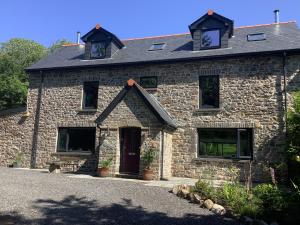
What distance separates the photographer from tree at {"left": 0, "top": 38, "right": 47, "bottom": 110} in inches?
1277

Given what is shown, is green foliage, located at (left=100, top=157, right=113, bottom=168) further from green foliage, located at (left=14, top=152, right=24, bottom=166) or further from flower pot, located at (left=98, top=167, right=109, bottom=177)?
green foliage, located at (left=14, top=152, right=24, bottom=166)

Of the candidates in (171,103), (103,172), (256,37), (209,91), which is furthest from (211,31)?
(103,172)

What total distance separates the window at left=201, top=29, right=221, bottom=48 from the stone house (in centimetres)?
6

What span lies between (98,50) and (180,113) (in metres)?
7.03

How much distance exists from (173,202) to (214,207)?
127 centimetres

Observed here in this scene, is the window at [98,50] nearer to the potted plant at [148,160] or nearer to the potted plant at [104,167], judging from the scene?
the potted plant at [104,167]

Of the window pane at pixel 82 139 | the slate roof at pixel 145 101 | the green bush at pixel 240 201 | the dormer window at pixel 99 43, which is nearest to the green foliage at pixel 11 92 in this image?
the dormer window at pixel 99 43

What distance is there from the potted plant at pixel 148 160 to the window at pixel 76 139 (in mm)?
4383

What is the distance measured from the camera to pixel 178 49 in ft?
57.0

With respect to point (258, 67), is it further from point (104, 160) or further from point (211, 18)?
point (104, 160)

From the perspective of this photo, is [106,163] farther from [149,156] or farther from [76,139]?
[76,139]

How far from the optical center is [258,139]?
46.6 feet

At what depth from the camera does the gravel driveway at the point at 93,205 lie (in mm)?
7055

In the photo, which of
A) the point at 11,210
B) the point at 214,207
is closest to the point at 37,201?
the point at 11,210
